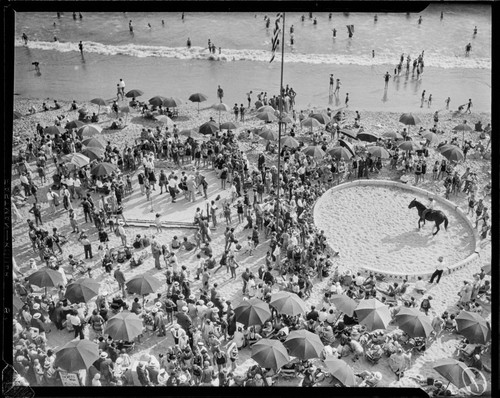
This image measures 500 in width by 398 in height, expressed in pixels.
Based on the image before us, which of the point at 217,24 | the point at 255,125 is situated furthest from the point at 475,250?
the point at 217,24

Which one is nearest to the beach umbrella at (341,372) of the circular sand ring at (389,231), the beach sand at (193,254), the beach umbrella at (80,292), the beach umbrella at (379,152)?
the beach sand at (193,254)

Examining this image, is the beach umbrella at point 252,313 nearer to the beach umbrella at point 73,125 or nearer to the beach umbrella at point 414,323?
the beach umbrella at point 414,323

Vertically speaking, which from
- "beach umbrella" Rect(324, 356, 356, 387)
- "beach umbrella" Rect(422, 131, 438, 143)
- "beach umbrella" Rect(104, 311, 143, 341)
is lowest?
"beach umbrella" Rect(324, 356, 356, 387)

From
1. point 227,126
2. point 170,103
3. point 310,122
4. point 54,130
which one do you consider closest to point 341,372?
point 227,126

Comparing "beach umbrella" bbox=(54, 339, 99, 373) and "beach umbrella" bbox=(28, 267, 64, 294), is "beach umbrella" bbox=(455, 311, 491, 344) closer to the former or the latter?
"beach umbrella" bbox=(54, 339, 99, 373)

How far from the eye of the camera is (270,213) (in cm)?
2447

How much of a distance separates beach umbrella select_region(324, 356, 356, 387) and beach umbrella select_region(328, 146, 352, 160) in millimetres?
12942

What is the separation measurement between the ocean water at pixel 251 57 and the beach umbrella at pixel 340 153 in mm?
10725

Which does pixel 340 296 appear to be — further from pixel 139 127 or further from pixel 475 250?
pixel 139 127

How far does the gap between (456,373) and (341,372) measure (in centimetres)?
312

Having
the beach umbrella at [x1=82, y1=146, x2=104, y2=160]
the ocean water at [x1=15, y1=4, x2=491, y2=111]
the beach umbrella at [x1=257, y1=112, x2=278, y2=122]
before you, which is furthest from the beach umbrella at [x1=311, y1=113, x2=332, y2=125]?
the beach umbrella at [x1=82, y1=146, x2=104, y2=160]

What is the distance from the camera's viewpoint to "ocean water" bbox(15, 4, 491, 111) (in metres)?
40.3

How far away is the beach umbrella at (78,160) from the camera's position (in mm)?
26469

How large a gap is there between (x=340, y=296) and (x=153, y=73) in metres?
29.1
